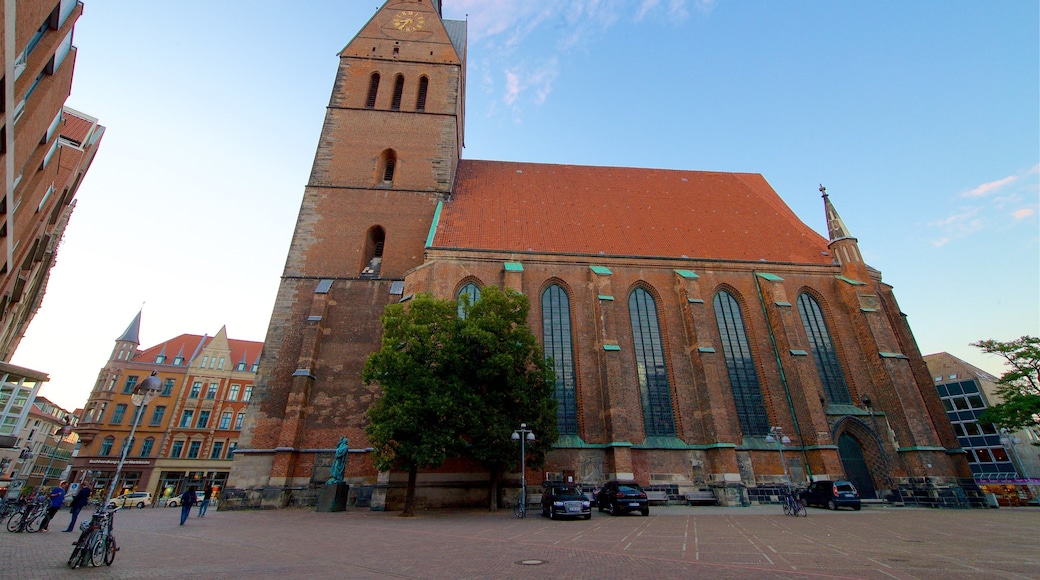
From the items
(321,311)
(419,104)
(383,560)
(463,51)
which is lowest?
(383,560)

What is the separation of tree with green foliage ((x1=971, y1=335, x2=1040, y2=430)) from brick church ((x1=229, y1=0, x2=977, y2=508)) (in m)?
4.59

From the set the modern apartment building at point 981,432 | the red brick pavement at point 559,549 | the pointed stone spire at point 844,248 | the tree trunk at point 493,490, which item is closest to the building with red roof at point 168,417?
the tree trunk at point 493,490

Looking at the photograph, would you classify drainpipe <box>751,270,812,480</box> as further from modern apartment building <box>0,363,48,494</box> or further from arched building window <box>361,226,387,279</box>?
modern apartment building <box>0,363,48,494</box>

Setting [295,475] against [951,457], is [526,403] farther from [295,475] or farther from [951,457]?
[951,457]

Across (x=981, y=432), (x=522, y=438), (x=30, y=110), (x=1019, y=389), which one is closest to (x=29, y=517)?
(x=30, y=110)

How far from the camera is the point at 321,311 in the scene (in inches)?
837

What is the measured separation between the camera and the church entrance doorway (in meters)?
19.8

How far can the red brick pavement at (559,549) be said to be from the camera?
6.62 m

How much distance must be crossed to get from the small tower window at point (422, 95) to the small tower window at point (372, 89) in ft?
8.32

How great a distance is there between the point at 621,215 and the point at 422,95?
14.9 metres

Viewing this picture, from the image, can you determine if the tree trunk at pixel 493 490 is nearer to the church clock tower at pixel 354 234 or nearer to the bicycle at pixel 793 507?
the church clock tower at pixel 354 234

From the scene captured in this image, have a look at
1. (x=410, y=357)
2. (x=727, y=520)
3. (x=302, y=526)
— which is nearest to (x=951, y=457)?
(x=727, y=520)

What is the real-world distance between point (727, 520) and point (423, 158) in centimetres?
2289

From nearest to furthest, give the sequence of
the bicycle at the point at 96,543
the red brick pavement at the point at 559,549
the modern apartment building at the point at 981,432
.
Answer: the red brick pavement at the point at 559,549 < the bicycle at the point at 96,543 < the modern apartment building at the point at 981,432
